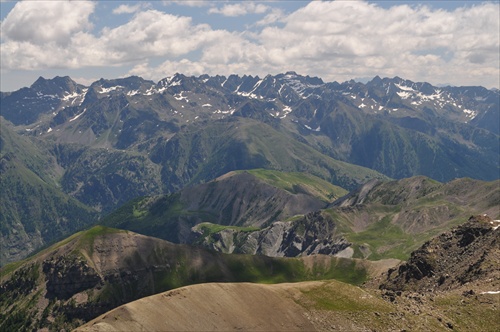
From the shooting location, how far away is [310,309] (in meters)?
156

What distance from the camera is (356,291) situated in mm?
164000

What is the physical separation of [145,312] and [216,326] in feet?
62.4

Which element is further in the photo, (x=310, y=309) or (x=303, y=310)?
(x=310, y=309)

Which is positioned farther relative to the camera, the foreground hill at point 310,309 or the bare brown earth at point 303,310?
the bare brown earth at point 303,310

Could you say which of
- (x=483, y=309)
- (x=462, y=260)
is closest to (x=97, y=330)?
(x=483, y=309)

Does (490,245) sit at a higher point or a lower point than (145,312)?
lower

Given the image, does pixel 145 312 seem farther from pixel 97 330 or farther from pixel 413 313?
pixel 413 313

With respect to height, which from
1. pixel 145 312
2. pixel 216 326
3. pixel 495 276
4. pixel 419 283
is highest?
pixel 145 312

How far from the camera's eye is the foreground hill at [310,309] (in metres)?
141

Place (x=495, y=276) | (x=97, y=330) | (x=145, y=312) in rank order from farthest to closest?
1. (x=495, y=276)
2. (x=145, y=312)
3. (x=97, y=330)

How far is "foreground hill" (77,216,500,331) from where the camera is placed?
14075 centimetres

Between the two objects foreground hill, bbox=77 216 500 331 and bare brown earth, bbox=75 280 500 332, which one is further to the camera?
bare brown earth, bbox=75 280 500 332

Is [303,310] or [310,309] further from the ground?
[303,310]

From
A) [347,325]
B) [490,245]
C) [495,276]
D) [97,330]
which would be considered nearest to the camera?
[97,330]
